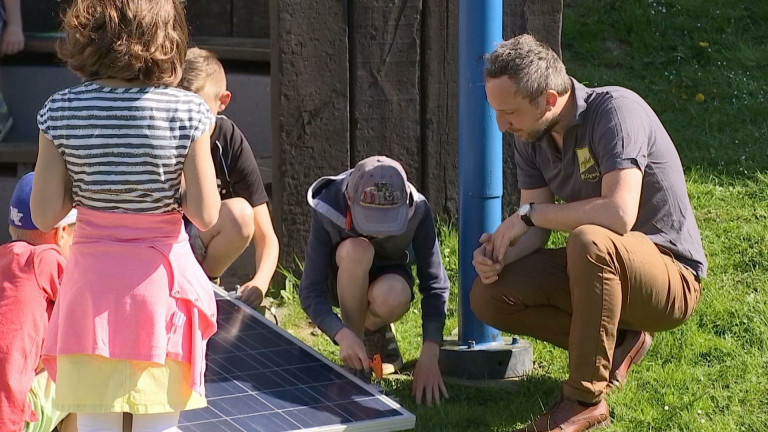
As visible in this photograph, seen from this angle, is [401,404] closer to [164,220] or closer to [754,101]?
[164,220]

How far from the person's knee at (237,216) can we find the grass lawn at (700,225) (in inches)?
21.8

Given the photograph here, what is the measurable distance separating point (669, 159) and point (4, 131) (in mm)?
4247

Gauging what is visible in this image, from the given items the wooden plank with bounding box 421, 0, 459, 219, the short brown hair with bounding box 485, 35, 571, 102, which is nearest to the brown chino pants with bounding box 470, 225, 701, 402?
the short brown hair with bounding box 485, 35, 571, 102

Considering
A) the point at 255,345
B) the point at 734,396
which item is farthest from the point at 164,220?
the point at 734,396

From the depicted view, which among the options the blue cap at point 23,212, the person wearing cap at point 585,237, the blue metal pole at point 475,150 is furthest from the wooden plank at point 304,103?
the blue cap at point 23,212

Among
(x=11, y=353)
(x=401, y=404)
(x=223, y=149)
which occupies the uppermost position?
(x=223, y=149)

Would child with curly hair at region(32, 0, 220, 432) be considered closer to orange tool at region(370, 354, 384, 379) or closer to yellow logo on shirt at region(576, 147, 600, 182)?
→ orange tool at region(370, 354, 384, 379)

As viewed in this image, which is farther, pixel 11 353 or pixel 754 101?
pixel 754 101

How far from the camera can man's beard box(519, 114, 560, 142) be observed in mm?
3920

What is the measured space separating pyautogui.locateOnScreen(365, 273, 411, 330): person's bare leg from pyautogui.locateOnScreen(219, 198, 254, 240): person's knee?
721 mm

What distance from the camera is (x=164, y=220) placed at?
116 inches

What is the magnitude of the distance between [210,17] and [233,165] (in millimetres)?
→ 3305

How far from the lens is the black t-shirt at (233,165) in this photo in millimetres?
4621

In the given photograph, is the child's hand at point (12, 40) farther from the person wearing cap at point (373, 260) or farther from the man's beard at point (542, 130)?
the man's beard at point (542, 130)
